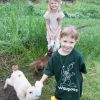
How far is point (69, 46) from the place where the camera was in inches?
157

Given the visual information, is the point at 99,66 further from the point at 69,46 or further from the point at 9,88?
the point at 69,46

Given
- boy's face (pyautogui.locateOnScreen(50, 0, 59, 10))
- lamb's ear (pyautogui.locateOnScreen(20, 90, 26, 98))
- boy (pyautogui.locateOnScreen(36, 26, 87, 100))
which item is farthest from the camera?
boy's face (pyautogui.locateOnScreen(50, 0, 59, 10))

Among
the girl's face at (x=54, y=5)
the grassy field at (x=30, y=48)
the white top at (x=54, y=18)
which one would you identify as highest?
the girl's face at (x=54, y=5)

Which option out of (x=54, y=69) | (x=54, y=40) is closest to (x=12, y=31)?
(x=54, y=40)

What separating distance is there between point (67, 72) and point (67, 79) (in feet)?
0.26

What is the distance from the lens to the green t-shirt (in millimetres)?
4113

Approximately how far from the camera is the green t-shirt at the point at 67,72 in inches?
162

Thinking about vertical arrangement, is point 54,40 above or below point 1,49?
above

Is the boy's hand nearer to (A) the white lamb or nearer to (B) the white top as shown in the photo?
(A) the white lamb

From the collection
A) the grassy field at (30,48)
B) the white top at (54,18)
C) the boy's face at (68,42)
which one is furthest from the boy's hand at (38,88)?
the white top at (54,18)

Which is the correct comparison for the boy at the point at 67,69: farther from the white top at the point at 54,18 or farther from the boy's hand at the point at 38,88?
the white top at the point at 54,18

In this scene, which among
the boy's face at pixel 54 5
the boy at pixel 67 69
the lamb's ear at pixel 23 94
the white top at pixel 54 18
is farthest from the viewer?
the white top at pixel 54 18

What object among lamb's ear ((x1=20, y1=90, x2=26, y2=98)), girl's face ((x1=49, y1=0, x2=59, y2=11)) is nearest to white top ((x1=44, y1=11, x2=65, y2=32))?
girl's face ((x1=49, y1=0, x2=59, y2=11))

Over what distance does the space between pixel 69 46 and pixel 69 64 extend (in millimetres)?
232
